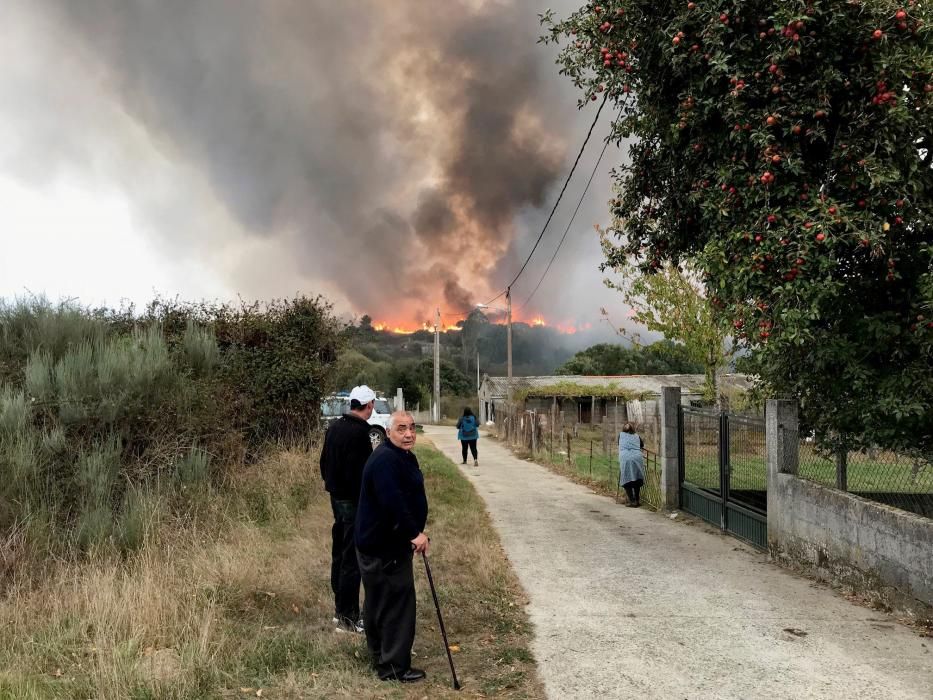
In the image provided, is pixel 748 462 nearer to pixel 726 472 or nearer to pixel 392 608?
pixel 726 472

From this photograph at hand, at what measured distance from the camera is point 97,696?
14.3 ft

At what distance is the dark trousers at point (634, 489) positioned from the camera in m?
12.9

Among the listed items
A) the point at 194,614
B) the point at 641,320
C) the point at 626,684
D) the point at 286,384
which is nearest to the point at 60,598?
the point at 194,614

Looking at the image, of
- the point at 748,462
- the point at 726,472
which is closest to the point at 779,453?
the point at 748,462

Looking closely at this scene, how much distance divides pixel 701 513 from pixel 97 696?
9.09 meters

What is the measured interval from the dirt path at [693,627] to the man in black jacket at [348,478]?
1548 mm

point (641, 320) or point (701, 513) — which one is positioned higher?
point (641, 320)

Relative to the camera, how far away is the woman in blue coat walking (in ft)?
41.8

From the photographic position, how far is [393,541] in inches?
193

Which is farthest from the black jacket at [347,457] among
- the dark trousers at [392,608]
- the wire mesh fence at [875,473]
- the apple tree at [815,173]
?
the wire mesh fence at [875,473]

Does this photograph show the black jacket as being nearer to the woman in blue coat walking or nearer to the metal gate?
the metal gate

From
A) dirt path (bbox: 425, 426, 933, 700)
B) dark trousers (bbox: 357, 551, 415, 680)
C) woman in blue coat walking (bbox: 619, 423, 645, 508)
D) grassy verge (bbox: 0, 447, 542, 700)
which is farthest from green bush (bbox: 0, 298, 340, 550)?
woman in blue coat walking (bbox: 619, 423, 645, 508)

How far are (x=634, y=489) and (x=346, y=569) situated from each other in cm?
824

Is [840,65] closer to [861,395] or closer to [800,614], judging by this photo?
[861,395]
